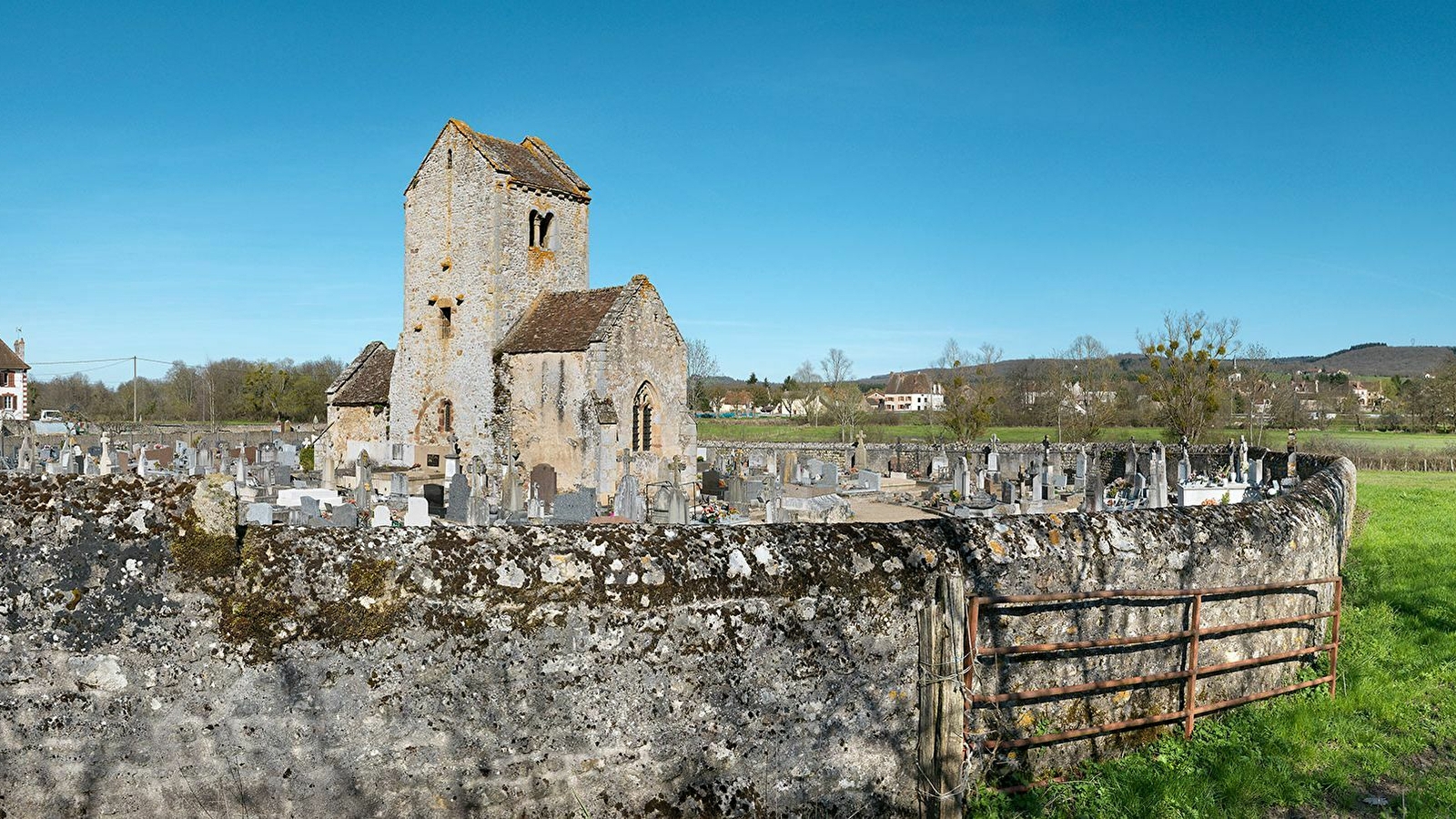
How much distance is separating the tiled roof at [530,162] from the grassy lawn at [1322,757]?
76.2ft

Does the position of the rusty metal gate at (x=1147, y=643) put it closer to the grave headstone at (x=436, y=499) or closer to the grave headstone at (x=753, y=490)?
the grave headstone at (x=753, y=490)

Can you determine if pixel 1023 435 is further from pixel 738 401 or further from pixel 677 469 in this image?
pixel 738 401

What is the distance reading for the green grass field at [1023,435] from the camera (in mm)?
40531

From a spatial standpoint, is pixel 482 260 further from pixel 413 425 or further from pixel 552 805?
pixel 552 805

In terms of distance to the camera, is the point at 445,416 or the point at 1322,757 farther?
the point at 445,416

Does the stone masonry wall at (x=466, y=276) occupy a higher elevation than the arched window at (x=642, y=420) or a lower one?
higher

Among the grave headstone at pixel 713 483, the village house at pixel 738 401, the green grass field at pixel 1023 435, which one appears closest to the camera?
the grave headstone at pixel 713 483

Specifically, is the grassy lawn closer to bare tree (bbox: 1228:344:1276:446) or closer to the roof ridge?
bare tree (bbox: 1228:344:1276:446)

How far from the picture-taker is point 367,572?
3643 millimetres

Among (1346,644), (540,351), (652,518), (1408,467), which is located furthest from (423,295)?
(1408,467)

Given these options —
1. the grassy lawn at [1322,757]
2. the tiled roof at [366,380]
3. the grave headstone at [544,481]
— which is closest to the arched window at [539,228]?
the tiled roof at [366,380]

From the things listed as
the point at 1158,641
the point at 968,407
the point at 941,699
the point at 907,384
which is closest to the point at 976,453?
the point at 968,407

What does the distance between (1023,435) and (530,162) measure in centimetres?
3759

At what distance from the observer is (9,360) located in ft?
206
